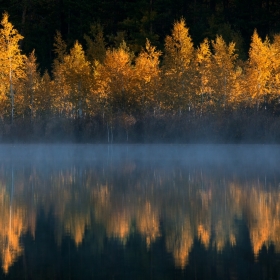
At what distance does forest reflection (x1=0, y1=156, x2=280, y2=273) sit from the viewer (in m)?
12.6

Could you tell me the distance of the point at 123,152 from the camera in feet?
135

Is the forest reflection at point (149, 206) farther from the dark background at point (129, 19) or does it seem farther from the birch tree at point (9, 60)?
the dark background at point (129, 19)

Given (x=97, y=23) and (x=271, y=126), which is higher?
(x=97, y=23)

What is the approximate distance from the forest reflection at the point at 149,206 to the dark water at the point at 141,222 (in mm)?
20

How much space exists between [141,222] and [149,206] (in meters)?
2.29

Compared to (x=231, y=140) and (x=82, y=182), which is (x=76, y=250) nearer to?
(x=82, y=182)

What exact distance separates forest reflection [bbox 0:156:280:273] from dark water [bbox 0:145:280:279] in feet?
0.06

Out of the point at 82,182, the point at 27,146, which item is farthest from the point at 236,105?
the point at 82,182

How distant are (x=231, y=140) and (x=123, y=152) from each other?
7438 mm

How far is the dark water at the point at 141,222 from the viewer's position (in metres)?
10.5

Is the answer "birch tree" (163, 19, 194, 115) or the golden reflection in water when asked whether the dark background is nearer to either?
"birch tree" (163, 19, 194, 115)

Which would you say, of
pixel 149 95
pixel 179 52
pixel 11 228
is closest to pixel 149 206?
pixel 11 228

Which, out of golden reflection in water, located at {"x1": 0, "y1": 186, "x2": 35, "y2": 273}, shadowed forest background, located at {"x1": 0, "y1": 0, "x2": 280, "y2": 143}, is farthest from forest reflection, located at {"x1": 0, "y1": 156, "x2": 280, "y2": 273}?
shadowed forest background, located at {"x1": 0, "y1": 0, "x2": 280, "y2": 143}

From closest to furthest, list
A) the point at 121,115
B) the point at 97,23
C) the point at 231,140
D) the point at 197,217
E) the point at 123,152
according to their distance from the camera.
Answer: the point at 197,217 < the point at 123,152 < the point at 231,140 < the point at 121,115 < the point at 97,23
